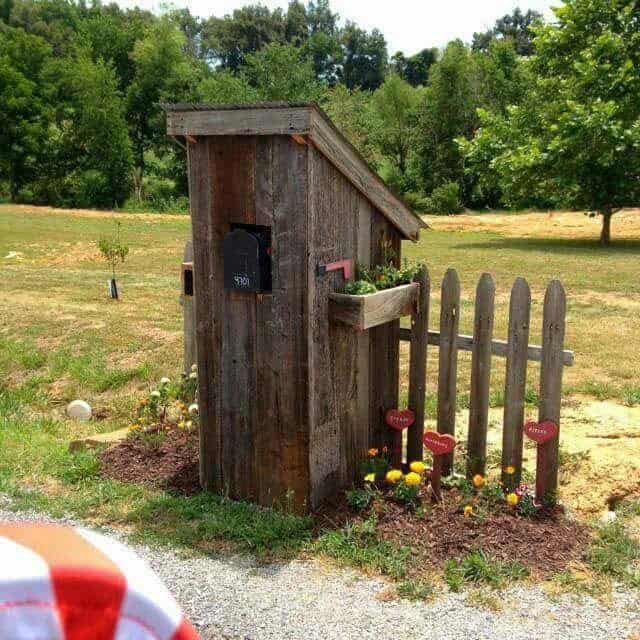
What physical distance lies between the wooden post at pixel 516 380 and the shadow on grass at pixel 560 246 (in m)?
16.5

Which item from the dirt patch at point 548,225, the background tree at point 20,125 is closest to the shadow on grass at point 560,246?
the dirt patch at point 548,225

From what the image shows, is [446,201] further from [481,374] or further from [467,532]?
[467,532]

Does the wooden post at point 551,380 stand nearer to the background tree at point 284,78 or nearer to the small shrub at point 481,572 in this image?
the small shrub at point 481,572

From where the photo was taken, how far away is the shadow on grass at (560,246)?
20.7 m

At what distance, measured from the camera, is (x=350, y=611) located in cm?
353

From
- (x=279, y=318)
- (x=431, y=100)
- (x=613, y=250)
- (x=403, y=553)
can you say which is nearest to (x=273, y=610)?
(x=403, y=553)

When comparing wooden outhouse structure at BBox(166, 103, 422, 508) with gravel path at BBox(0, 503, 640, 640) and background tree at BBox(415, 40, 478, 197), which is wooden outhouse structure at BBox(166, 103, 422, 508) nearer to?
gravel path at BBox(0, 503, 640, 640)

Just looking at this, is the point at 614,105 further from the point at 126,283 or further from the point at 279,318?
the point at 279,318

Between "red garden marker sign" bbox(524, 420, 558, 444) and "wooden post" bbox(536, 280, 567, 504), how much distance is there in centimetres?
4

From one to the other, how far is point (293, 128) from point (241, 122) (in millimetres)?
348

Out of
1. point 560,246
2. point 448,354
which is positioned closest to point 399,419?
point 448,354

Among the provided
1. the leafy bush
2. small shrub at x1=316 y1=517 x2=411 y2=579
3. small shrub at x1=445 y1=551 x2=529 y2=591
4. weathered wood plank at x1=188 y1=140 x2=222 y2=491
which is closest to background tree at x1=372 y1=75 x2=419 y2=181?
the leafy bush

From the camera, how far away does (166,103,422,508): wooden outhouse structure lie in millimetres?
4258

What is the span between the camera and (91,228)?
95.3 feet
